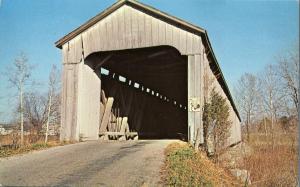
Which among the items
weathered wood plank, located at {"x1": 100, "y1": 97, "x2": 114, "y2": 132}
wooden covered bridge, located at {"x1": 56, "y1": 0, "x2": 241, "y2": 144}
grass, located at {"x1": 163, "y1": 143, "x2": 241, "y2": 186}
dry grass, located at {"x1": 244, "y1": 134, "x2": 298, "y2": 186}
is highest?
wooden covered bridge, located at {"x1": 56, "y1": 0, "x2": 241, "y2": 144}

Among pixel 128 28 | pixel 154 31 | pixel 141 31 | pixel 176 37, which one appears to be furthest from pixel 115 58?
pixel 176 37

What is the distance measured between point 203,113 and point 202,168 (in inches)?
139

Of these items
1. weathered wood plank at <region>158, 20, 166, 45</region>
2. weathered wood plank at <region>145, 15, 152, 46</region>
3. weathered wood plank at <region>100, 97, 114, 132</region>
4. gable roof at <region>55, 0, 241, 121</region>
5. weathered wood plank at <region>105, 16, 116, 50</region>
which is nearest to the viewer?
gable roof at <region>55, 0, 241, 121</region>

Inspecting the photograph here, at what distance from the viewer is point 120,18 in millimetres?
11727

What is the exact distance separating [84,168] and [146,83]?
48.7ft

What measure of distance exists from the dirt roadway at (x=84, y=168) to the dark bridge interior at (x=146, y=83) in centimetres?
511

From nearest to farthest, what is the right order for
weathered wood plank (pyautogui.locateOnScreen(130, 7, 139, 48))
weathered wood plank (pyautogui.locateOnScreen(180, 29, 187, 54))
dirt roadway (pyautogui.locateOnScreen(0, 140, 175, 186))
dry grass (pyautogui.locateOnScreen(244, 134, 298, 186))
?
dirt roadway (pyautogui.locateOnScreen(0, 140, 175, 186)), dry grass (pyautogui.locateOnScreen(244, 134, 298, 186)), weathered wood plank (pyautogui.locateOnScreen(180, 29, 187, 54)), weathered wood plank (pyautogui.locateOnScreen(130, 7, 139, 48))

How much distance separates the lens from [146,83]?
21.4 meters

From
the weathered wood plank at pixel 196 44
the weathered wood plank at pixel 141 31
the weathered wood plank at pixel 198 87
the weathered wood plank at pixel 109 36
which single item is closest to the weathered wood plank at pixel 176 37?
the weathered wood plank at pixel 196 44

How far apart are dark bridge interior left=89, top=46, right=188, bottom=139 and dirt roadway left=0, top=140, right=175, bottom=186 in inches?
201

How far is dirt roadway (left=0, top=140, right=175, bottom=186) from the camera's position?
577cm

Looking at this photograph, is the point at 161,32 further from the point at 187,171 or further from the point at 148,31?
the point at 187,171

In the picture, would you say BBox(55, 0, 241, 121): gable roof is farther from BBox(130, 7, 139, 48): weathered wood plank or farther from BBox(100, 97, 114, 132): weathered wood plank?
BBox(100, 97, 114, 132): weathered wood plank

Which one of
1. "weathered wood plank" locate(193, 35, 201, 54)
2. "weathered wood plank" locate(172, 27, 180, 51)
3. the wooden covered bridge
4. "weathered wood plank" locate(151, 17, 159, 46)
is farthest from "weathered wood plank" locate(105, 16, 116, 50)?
"weathered wood plank" locate(193, 35, 201, 54)
